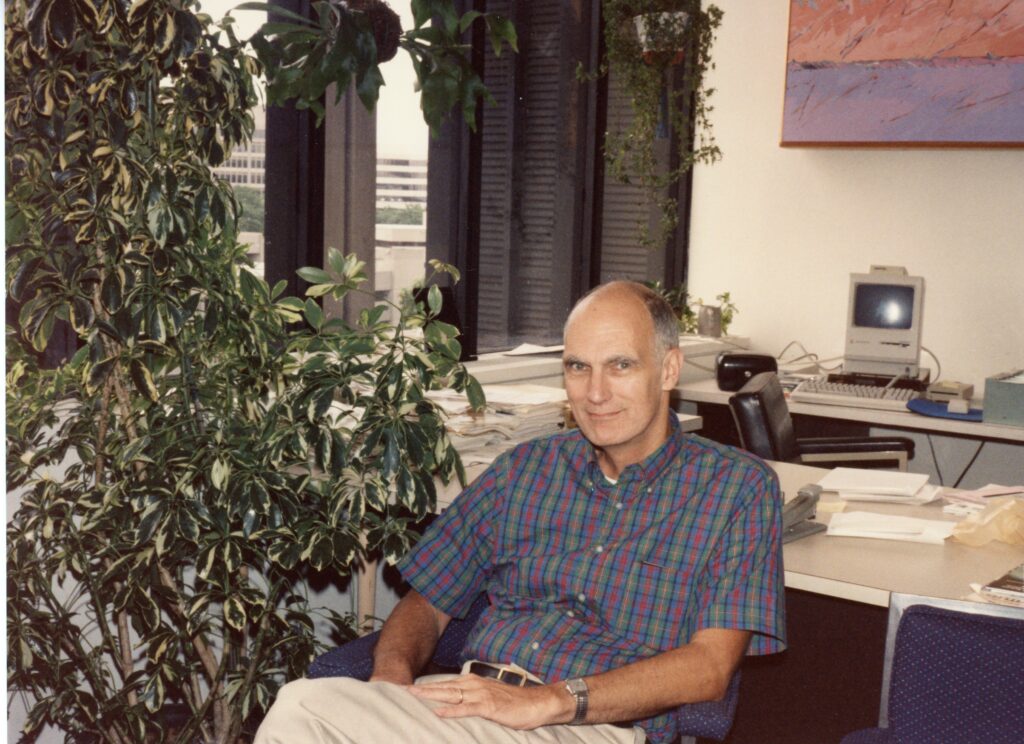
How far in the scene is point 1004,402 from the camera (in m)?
3.75

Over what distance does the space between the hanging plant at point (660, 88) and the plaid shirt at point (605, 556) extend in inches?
109

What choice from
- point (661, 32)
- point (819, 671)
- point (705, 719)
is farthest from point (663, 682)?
point (661, 32)

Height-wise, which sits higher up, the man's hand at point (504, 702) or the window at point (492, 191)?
the window at point (492, 191)

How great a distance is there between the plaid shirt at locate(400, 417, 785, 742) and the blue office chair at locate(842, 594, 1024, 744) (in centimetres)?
38

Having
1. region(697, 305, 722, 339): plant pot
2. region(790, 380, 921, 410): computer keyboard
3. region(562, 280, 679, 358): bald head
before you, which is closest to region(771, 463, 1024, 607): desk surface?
region(562, 280, 679, 358): bald head

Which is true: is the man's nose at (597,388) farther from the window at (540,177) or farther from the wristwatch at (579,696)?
the window at (540,177)

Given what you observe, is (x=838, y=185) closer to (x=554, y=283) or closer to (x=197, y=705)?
(x=554, y=283)

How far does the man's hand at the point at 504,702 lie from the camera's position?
1.71 m

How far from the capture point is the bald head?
2.04 m

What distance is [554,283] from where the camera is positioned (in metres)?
4.56

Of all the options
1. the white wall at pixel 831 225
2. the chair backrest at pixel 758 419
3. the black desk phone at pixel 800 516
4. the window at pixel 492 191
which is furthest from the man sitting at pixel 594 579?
the white wall at pixel 831 225

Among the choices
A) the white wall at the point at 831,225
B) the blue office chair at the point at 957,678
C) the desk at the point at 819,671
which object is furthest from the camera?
the white wall at the point at 831,225

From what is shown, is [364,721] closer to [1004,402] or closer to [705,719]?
[705,719]

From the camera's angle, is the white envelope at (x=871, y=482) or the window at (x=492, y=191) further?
the window at (x=492, y=191)
